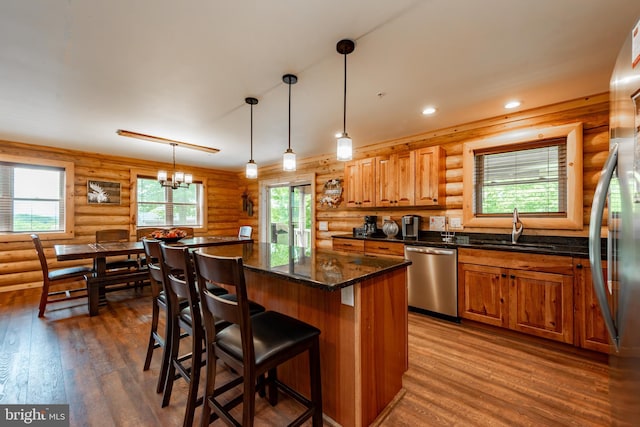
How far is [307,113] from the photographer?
3.22 meters

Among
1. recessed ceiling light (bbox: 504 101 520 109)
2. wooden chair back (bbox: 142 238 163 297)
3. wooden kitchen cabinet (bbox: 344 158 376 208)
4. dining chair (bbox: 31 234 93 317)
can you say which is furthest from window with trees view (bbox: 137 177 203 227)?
recessed ceiling light (bbox: 504 101 520 109)

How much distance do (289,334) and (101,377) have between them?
1.77 meters

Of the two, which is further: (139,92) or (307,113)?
(307,113)

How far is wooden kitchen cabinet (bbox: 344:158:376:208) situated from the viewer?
4230mm

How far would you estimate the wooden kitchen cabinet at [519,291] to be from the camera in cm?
246

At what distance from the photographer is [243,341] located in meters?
1.18

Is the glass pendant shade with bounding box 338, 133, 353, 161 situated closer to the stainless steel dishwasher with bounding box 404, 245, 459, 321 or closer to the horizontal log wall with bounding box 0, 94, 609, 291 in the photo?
the stainless steel dishwasher with bounding box 404, 245, 459, 321

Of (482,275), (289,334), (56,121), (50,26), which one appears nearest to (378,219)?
(482,275)

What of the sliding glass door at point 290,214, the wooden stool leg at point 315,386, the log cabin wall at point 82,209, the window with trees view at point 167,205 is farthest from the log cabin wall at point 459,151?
the log cabin wall at point 82,209

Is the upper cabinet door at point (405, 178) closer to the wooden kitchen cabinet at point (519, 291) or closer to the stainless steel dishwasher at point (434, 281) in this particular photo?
the stainless steel dishwasher at point (434, 281)

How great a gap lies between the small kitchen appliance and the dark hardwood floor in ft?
4.13

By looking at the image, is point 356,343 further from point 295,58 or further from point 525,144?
point 525,144

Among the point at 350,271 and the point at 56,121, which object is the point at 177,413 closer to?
the point at 350,271

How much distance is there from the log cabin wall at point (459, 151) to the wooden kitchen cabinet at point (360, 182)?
298 mm
